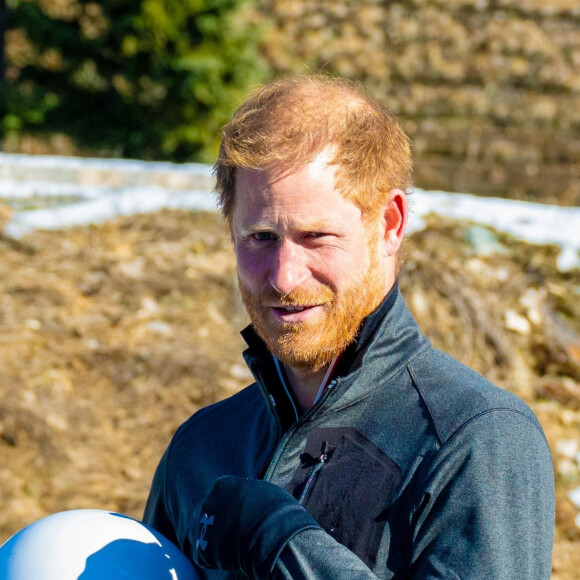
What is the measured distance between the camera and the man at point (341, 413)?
152cm

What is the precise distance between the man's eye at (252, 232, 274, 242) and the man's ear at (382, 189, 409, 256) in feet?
0.78

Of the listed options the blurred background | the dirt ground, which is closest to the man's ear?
the blurred background

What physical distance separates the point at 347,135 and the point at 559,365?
156 inches

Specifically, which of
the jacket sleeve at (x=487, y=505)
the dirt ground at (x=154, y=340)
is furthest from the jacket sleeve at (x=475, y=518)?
the dirt ground at (x=154, y=340)

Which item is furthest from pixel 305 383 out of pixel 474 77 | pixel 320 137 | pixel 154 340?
pixel 474 77

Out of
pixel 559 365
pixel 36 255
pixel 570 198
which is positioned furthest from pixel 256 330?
pixel 570 198

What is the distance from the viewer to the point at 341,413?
1.79 metres

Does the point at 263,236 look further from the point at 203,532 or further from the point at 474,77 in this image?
the point at 474,77

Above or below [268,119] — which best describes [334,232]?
below

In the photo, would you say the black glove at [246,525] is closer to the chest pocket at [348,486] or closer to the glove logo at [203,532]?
the glove logo at [203,532]

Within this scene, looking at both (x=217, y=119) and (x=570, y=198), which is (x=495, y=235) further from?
(x=217, y=119)

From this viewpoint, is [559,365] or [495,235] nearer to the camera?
[559,365]

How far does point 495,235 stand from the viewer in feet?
20.7

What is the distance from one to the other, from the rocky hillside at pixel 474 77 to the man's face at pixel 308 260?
9.05 m
